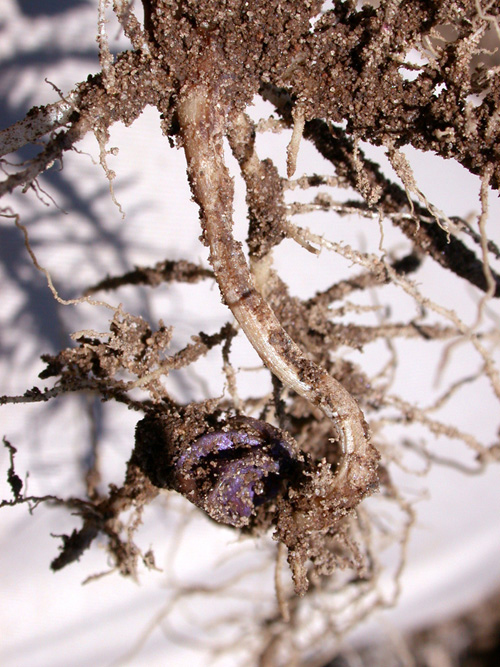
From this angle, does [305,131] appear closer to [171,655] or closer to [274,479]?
[274,479]

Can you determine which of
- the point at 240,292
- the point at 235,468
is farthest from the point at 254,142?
the point at 235,468

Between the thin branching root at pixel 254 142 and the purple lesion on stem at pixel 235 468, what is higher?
the thin branching root at pixel 254 142

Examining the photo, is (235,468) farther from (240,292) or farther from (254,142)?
(254,142)

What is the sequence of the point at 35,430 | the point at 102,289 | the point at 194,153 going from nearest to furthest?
the point at 194,153 → the point at 102,289 → the point at 35,430

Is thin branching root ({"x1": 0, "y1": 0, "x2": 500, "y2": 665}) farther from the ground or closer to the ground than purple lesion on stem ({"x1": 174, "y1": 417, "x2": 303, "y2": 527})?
farther from the ground

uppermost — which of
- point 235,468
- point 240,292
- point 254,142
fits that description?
point 254,142

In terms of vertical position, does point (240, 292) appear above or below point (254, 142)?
below

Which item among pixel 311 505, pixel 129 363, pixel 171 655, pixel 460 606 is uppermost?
pixel 129 363

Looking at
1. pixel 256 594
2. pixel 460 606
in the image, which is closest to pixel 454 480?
pixel 460 606
